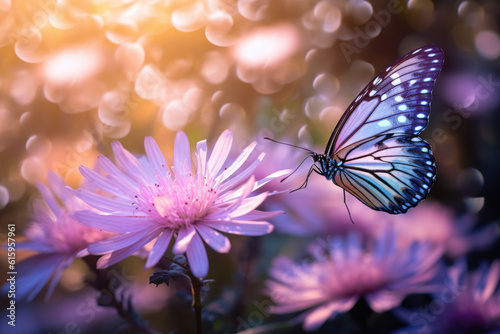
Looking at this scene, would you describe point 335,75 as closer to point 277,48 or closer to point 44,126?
point 277,48

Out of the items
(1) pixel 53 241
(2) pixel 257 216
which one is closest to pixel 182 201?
(2) pixel 257 216

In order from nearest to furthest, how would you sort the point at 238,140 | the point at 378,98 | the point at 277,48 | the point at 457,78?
the point at 378,98 → the point at 238,140 → the point at 277,48 → the point at 457,78

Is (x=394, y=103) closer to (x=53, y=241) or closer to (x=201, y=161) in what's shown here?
(x=201, y=161)

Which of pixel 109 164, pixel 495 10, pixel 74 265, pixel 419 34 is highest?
pixel 495 10

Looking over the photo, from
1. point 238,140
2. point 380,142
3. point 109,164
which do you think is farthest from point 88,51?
point 380,142

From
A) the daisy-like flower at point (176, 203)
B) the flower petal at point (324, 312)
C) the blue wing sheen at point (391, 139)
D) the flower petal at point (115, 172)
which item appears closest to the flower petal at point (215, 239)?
the daisy-like flower at point (176, 203)

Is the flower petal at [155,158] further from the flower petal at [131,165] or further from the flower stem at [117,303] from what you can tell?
the flower stem at [117,303]
